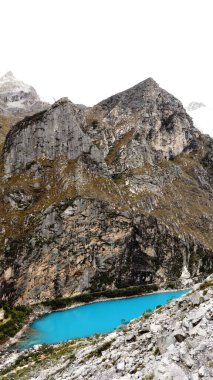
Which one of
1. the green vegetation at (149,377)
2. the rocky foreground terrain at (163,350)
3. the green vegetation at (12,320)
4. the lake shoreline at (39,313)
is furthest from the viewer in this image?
the green vegetation at (12,320)

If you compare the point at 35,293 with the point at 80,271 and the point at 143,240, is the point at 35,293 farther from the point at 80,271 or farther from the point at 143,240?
the point at 143,240

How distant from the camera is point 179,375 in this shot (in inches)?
794

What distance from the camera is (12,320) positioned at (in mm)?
117625

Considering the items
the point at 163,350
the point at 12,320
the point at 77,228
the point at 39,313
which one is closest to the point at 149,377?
the point at 163,350

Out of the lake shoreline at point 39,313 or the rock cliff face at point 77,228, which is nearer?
the lake shoreline at point 39,313

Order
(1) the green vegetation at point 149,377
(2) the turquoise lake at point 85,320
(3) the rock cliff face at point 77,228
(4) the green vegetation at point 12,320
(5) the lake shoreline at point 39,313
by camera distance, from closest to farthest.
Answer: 1. (1) the green vegetation at point 149,377
2. (2) the turquoise lake at point 85,320
3. (5) the lake shoreline at point 39,313
4. (4) the green vegetation at point 12,320
5. (3) the rock cliff face at point 77,228

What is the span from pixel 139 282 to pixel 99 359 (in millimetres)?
137336

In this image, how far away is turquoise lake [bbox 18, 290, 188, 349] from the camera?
91.4m

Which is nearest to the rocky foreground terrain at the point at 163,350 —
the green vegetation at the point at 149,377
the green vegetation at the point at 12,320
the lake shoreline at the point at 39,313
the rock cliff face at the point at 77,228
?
the green vegetation at the point at 149,377

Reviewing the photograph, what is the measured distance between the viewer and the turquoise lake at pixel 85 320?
91438 mm

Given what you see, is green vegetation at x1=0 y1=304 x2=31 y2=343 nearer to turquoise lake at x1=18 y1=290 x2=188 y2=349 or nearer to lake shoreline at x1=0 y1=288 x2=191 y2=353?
lake shoreline at x1=0 y1=288 x2=191 y2=353

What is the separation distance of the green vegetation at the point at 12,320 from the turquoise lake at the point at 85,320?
396 cm

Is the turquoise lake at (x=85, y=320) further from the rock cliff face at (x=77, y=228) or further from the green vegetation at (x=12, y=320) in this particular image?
the rock cliff face at (x=77, y=228)

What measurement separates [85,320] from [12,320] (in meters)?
22.8
